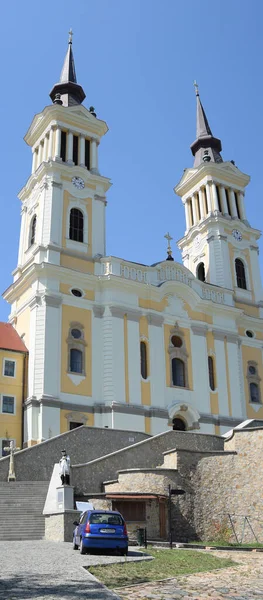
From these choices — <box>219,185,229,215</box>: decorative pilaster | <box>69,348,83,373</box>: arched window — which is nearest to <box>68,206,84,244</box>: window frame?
<box>69,348,83,373</box>: arched window

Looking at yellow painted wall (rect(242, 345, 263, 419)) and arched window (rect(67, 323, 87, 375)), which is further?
yellow painted wall (rect(242, 345, 263, 419))

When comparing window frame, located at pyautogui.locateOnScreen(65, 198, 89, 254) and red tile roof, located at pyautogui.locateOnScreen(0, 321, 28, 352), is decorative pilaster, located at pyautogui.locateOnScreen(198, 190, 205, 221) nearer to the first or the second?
window frame, located at pyautogui.locateOnScreen(65, 198, 89, 254)

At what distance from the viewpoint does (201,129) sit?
56.9 metres

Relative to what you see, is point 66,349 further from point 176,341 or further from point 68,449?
point 68,449

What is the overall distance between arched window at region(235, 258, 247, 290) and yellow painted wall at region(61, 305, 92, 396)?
1523 centimetres

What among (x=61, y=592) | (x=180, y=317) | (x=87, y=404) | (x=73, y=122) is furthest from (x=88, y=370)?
(x=61, y=592)

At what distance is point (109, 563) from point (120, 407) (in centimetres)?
2308

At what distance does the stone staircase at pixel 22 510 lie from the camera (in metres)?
21.5

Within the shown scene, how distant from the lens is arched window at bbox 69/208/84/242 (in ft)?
136

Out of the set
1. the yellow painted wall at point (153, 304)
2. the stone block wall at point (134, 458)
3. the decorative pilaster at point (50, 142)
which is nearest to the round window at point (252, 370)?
the yellow painted wall at point (153, 304)

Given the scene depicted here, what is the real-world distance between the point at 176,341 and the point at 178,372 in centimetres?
218

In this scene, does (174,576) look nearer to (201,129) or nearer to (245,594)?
(245,594)

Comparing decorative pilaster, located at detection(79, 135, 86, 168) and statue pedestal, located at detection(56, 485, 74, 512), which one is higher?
decorative pilaster, located at detection(79, 135, 86, 168)

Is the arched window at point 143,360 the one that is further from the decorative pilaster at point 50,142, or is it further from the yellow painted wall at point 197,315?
the decorative pilaster at point 50,142
